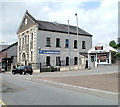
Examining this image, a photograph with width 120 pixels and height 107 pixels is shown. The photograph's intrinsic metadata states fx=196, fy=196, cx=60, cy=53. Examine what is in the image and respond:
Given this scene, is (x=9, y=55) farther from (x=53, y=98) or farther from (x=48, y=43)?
(x=53, y=98)

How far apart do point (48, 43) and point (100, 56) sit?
13160 millimetres

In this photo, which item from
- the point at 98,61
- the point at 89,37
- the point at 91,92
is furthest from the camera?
the point at 89,37

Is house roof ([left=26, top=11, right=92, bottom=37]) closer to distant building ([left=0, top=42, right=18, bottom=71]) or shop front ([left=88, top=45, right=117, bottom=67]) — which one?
shop front ([left=88, top=45, right=117, bottom=67])

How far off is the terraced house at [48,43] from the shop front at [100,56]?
199 inches

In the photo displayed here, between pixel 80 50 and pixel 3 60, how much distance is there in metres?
27.7

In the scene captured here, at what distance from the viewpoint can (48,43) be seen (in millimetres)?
44156

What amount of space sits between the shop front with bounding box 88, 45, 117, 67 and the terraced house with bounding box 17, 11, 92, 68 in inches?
199

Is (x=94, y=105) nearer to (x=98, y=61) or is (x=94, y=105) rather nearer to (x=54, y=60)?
(x=98, y=61)

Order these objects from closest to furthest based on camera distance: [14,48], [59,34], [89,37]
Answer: [59,34] → [89,37] → [14,48]

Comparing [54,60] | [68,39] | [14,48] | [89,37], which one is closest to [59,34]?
[68,39]

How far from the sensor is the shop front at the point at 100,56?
3491 centimetres

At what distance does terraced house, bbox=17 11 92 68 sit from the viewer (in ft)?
140

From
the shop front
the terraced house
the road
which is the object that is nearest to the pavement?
the road

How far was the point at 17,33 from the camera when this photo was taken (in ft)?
177
